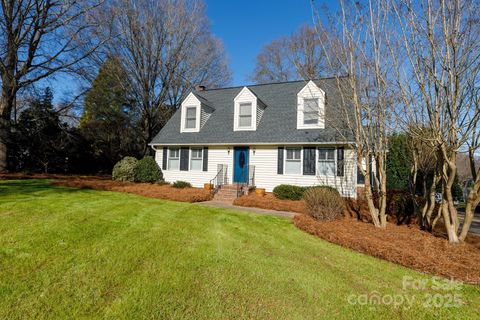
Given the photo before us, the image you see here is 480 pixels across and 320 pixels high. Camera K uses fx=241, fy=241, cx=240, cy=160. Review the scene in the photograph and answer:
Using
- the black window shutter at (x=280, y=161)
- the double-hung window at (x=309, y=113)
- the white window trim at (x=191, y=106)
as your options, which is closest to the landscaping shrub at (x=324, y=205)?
the black window shutter at (x=280, y=161)

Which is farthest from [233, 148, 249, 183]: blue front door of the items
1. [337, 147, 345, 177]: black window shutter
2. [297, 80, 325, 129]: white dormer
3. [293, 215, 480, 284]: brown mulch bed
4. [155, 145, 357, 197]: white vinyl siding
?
[293, 215, 480, 284]: brown mulch bed

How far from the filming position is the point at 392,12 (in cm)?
595

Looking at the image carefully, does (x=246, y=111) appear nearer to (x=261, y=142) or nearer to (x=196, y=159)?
(x=261, y=142)

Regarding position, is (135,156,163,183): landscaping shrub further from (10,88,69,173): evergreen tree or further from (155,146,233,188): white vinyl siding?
(10,88,69,173): evergreen tree

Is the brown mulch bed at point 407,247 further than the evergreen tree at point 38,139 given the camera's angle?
No

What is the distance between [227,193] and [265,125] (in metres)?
4.68

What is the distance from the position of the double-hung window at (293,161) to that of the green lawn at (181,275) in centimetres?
659

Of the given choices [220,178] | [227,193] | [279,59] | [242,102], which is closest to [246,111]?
[242,102]

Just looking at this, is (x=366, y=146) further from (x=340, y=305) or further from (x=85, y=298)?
(x=85, y=298)

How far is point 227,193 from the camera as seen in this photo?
11969 mm

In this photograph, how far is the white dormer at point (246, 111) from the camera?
14125mm

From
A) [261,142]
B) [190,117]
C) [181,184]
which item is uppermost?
[190,117]

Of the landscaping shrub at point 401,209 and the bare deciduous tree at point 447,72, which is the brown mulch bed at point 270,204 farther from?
the bare deciduous tree at point 447,72

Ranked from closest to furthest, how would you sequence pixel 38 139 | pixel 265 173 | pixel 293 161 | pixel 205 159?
pixel 293 161
pixel 265 173
pixel 205 159
pixel 38 139
